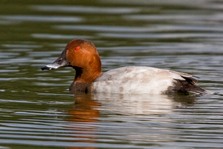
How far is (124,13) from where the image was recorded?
20.5 m

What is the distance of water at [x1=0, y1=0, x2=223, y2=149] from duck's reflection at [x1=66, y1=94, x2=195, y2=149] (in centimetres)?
1

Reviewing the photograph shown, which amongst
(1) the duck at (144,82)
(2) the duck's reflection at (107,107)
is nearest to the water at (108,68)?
(2) the duck's reflection at (107,107)

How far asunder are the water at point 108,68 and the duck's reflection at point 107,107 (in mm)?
11

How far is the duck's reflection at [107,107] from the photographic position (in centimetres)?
986

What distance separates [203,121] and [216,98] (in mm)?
1620

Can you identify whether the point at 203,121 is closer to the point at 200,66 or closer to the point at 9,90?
the point at 9,90

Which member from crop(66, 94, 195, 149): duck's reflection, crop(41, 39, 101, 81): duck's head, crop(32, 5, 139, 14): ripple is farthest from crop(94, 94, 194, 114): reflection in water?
crop(32, 5, 139, 14): ripple

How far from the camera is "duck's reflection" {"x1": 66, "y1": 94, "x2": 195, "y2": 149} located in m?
9.86

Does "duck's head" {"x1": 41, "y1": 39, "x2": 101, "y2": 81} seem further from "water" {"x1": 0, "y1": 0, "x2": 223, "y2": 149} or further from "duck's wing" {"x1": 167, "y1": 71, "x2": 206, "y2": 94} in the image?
"duck's wing" {"x1": 167, "y1": 71, "x2": 206, "y2": 94}

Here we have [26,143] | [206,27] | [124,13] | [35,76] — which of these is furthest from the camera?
[124,13]

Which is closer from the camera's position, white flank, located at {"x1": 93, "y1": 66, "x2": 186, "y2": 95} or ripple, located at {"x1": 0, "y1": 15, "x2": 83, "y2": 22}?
white flank, located at {"x1": 93, "y1": 66, "x2": 186, "y2": 95}

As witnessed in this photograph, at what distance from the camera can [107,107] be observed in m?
11.3

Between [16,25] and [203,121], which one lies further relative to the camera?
[16,25]

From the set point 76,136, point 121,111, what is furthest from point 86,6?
point 76,136
